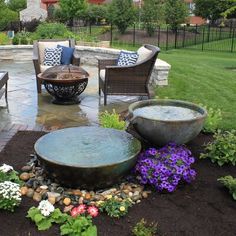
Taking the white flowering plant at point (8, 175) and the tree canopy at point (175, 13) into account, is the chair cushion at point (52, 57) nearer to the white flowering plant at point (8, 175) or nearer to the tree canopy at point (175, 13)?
the white flowering plant at point (8, 175)

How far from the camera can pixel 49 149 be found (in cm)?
372

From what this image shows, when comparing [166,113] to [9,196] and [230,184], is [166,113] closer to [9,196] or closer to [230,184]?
[230,184]

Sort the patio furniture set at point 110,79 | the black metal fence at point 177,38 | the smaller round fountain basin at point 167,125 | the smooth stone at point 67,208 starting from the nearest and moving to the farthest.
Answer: the smooth stone at point 67,208 < the smaller round fountain basin at point 167,125 < the patio furniture set at point 110,79 < the black metal fence at point 177,38

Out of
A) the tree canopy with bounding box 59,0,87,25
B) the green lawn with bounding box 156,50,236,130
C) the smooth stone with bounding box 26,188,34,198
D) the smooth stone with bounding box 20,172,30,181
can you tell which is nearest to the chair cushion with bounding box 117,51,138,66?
the green lawn with bounding box 156,50,236,130

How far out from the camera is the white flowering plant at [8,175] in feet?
11.2

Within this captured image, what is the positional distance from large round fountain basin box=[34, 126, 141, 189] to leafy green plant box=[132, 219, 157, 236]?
63 cm

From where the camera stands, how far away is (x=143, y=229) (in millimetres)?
2824

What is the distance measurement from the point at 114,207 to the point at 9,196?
88cm

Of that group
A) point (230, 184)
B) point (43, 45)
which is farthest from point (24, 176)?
point (43, 45)

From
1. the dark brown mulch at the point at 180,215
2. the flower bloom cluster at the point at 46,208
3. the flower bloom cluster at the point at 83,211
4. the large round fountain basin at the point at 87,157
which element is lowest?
the dark brown mulch at the point at 180,215

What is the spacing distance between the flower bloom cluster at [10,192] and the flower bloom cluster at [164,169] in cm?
117

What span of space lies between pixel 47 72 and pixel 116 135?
271cm

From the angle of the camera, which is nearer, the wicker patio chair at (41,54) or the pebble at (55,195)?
the pebble at (55,195)

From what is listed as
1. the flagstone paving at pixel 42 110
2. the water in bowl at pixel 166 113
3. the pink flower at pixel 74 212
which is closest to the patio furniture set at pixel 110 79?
the flagstone paving at pixel 42 110
